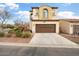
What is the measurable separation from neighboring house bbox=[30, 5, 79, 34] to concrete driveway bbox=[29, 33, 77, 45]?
1.02ft

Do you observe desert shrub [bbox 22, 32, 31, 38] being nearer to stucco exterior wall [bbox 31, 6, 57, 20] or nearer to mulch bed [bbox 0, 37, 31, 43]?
mulch bed [bbox 0, 37, 31, 43]

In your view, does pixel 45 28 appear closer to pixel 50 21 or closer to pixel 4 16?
pixel 50 21

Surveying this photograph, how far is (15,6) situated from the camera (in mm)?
10016

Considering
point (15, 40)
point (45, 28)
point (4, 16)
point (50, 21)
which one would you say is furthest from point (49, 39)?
point (4, 16)

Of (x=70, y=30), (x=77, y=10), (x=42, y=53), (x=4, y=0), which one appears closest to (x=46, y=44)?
(x=42, y=53)

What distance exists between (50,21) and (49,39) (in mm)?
958

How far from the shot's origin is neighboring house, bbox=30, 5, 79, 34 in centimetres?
1028

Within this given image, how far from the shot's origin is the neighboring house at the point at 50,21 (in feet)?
33.7

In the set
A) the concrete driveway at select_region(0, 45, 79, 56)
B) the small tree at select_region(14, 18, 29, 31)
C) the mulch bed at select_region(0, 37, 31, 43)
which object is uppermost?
the small tree at select_region(14, 18, 29, 31)

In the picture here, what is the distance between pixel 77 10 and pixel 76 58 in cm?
249

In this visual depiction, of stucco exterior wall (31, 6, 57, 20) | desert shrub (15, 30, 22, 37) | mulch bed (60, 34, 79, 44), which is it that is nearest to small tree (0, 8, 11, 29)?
desert shrub (15, 30, 22, 37)

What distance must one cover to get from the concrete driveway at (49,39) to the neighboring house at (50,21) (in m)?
0.31

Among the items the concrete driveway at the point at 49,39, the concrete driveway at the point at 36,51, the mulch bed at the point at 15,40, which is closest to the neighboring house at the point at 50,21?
the concrete driveway at the point at 49,39

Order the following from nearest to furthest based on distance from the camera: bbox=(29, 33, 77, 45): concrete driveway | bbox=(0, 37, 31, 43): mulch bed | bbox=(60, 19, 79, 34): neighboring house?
bbox=(29, 33, 77, 45): concrete driveway < bbox=(0, 37, 31, 43): mulch bed < bbox=(60, 19, 79, 34): neighboring house
